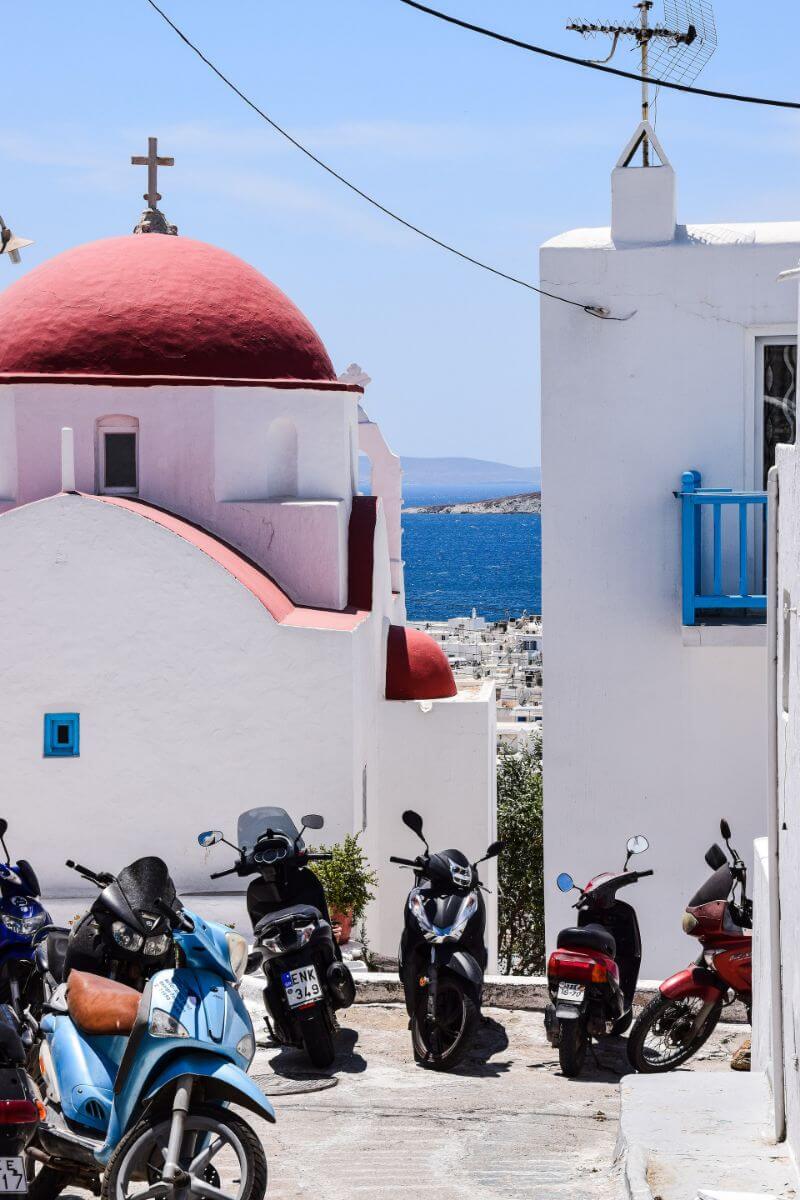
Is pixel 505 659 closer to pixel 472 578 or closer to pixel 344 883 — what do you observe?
pixel 472 578

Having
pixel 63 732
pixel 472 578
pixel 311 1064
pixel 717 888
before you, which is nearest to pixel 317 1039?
pixel 311 1064

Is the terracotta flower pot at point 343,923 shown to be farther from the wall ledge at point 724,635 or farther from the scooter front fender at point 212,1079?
the scooter front fender at point 212,1079

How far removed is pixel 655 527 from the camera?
955cm

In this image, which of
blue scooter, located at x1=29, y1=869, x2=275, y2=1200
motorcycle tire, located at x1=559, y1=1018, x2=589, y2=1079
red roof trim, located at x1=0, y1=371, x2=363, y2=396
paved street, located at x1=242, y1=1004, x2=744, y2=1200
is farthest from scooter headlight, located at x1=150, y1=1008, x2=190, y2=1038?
red roof trim, located at x1=0, y1=371, x2=363, y2=396

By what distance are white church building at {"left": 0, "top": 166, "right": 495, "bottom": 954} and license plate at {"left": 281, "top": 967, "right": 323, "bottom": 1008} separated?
3900 mm

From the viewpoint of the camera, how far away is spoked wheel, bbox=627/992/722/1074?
7328 millimetres

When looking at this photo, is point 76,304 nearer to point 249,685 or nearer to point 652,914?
point 249,685

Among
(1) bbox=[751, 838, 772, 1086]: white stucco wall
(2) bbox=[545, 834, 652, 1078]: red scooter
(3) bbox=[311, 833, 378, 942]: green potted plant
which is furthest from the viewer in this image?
(3) bbox=[311, 833, 378, 942]: green potted plant

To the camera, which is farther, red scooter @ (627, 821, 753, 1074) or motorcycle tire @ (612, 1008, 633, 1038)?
motorcycle tire @ (612, 1008, 633, 1038)

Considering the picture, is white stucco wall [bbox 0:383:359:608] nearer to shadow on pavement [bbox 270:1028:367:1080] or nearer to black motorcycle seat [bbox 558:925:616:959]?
shadow on pavement [bbox 270:1028:367:1080]

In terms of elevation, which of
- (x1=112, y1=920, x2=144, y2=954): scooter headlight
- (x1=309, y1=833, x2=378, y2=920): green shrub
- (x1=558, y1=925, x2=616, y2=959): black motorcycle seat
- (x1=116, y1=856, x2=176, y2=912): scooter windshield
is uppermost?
(x1=116, y1=856, x2=176, y2=912): scooter windshield

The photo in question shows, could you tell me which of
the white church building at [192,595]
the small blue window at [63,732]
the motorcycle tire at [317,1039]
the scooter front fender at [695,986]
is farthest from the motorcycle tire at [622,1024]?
the small blue window at [63,732]

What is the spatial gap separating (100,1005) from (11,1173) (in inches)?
32.8

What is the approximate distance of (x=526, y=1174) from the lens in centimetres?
628
